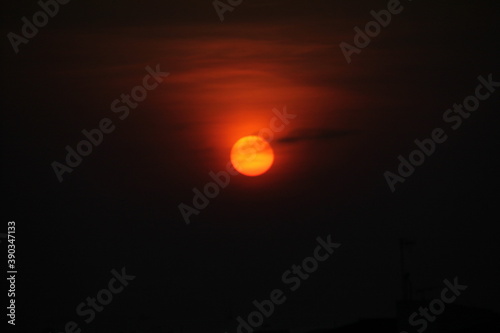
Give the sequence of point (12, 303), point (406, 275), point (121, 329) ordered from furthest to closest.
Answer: point (121, 329) < point (406, 275) < point (12, 303)

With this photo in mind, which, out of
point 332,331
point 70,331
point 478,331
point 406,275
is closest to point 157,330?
point 70,331

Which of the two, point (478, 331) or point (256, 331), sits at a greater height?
point (256, 331)

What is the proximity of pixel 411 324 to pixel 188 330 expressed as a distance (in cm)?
1083

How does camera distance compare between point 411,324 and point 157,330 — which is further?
point 157,330

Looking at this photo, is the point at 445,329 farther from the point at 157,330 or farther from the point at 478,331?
the point at 157,330

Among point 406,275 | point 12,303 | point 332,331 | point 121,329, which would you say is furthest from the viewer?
point 121,329

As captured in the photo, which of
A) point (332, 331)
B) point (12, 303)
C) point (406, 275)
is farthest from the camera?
point (332, 331)

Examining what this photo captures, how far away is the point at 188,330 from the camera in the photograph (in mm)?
35125

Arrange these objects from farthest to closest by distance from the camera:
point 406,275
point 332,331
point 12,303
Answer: point 332,331
point 406,275
point 12,303

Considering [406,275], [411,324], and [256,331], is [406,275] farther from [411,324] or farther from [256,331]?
[256,331]

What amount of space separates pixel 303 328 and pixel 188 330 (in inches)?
152

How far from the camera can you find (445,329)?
88.0ft

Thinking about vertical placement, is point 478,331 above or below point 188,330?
below

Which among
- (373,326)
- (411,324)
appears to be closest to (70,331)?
(373,326)
